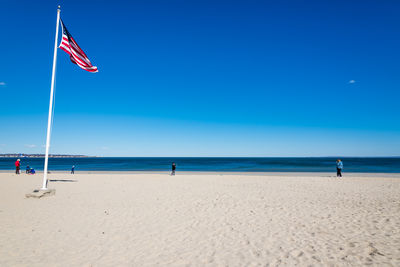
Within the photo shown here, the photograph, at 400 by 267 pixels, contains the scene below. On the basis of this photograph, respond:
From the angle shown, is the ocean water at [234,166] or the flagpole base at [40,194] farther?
the ocean water at [234,166]

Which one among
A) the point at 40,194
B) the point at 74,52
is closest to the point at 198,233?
the point at 40,194

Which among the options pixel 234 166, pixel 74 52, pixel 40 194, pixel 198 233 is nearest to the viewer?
pixel 198 233

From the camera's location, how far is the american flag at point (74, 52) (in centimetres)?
1106

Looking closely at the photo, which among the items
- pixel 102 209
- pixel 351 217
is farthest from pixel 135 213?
pixel 351 217

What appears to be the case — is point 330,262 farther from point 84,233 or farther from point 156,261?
point 84,233

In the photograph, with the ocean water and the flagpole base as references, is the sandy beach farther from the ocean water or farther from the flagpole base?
the ocean water

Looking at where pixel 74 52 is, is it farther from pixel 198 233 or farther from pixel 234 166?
pixel 234 166

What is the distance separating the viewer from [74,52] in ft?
37.4

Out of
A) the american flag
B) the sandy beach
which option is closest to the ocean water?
the sandy beach

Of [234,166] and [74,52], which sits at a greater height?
[74,52]

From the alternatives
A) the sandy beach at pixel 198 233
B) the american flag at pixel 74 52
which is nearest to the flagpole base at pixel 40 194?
the sandy beach at pixel 198 233

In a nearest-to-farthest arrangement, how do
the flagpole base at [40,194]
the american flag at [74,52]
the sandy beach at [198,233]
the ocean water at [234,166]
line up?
the sandy beach at [198,233] < the american flag at [74,52] < the flagpole base at [40,194] < the ocean water at [234,166]

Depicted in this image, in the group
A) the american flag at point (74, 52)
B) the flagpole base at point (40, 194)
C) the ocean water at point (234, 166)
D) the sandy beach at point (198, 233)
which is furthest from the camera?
the ocean water at point (234, 166)

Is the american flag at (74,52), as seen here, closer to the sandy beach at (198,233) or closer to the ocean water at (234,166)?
the sandy beach at (198,233)
